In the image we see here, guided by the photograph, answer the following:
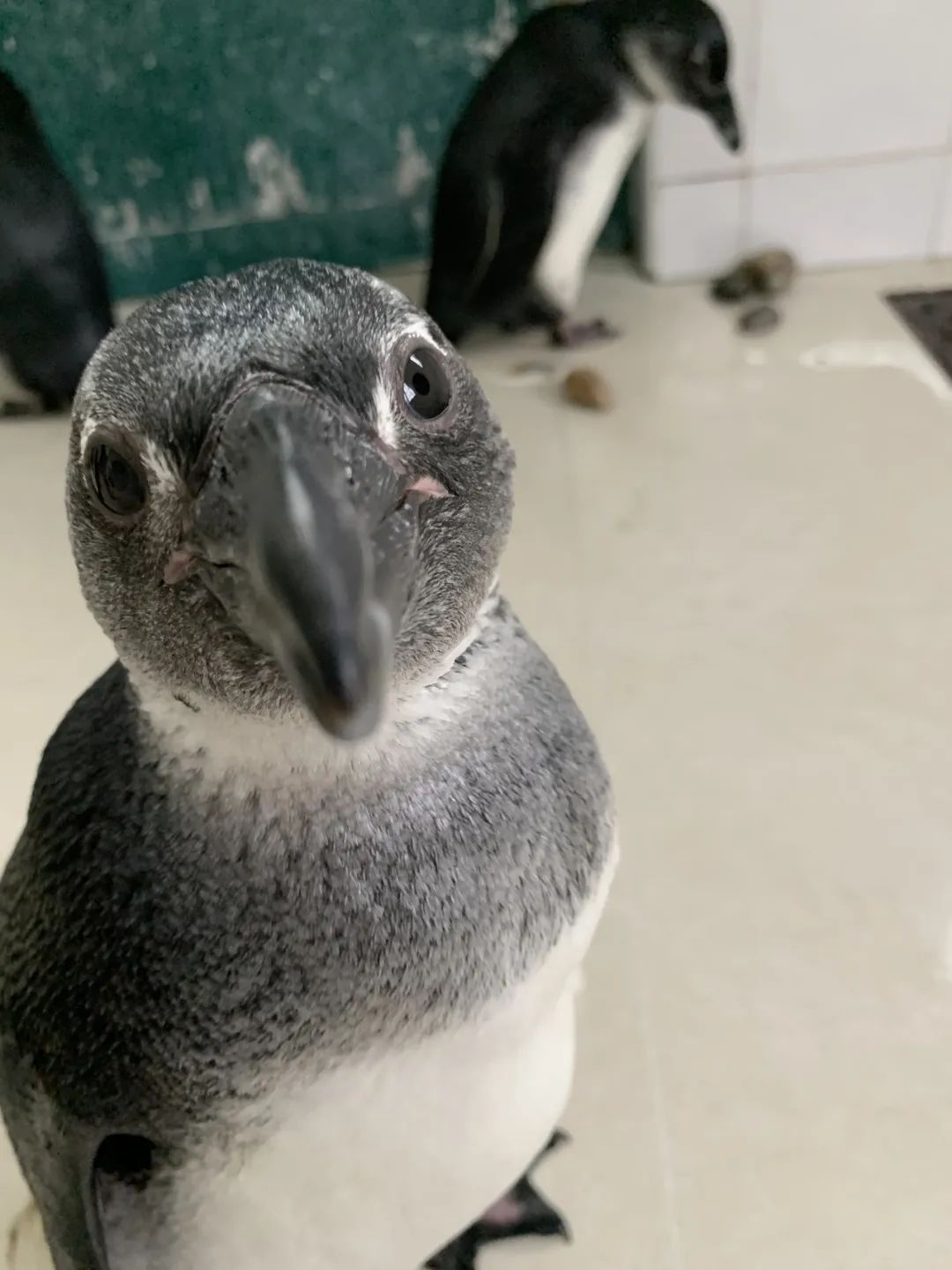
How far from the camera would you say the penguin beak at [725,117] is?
113cm

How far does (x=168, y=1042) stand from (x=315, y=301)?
0.25m

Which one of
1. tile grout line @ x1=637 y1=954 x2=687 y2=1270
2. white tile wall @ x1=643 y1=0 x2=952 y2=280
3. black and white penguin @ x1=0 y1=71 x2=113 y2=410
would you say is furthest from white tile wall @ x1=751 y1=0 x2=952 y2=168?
tile grout line @ x1=637 y1=954 x2=687 y2=1270

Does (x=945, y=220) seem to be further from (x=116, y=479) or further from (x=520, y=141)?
(x=116, y=479)

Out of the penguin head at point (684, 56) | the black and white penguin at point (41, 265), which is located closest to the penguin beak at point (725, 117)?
the penguin head at point (684, 56)

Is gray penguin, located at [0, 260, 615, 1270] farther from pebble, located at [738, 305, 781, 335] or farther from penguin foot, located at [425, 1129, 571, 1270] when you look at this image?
pebble, located at [738, 305, 781, 335]

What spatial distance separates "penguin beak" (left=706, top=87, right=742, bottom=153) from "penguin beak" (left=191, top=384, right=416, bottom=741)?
1002 millimetres

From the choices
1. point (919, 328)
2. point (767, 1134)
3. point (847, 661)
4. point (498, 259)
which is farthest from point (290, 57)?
point (767, 1134)

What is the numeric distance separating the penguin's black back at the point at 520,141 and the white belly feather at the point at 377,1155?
0.85m

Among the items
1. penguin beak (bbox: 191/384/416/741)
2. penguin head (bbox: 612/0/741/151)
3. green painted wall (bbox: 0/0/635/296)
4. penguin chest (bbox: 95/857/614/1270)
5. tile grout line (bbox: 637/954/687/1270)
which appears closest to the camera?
penguin beak (bbox: 191/384/416/741)

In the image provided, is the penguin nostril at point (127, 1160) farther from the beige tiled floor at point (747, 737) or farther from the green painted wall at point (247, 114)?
the green painted wall at point (247, 114)

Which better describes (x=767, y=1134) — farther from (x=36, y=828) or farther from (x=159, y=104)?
(x=159, y=104)

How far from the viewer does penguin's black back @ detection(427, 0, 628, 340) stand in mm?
1126

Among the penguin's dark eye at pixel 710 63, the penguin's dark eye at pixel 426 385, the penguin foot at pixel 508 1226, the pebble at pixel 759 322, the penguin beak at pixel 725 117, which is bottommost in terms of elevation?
the penguin foot at pixel 508 1226

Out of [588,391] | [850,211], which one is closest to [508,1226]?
[588,391]
